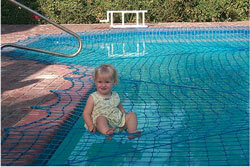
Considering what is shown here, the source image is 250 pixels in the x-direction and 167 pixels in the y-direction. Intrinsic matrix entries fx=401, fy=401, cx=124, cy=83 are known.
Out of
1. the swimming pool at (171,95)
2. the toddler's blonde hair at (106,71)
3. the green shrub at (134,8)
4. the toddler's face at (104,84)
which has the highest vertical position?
the green shrub at (134,8)

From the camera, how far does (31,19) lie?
11.0m

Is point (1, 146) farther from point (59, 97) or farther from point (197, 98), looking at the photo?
point (197, 98)

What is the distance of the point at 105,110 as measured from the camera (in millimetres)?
3213

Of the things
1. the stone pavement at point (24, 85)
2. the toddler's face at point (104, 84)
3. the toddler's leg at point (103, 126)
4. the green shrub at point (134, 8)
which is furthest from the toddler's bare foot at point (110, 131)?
the green shrub at point (134, 8)

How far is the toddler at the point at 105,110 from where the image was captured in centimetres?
309

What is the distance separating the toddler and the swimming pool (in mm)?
105

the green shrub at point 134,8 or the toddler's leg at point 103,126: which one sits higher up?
the green shrub at point 134,8

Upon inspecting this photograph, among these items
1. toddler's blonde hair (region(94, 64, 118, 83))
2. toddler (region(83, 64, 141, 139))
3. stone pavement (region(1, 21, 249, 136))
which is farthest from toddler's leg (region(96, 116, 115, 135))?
stone pavement (region(1, 21, 249, 136))

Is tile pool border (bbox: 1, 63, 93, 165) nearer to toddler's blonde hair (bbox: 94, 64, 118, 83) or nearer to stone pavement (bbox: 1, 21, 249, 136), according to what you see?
stone pavement (bbox: 1, 21, 249, 136)

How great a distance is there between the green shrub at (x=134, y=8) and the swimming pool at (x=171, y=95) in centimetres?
208

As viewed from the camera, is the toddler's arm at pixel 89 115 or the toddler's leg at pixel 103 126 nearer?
the toddler's leg at pixel 103 126

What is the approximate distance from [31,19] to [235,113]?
824 cm

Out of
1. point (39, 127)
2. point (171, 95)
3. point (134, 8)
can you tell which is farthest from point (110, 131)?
point (134, 8)

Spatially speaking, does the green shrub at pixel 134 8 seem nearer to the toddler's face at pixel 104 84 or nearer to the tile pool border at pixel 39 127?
the tile pool border at pixel 39 127
